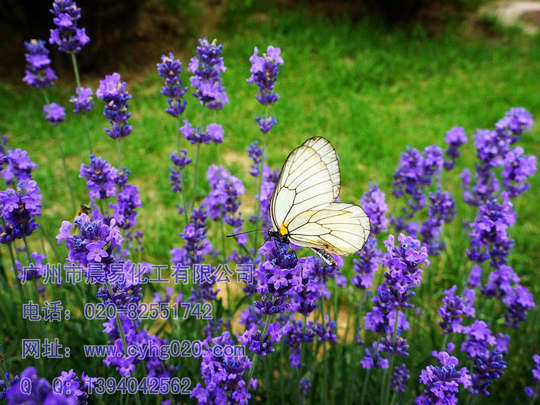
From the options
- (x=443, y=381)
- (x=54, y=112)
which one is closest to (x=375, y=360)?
(x=443, y=381)

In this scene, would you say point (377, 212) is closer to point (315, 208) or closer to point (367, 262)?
point (367, 262)

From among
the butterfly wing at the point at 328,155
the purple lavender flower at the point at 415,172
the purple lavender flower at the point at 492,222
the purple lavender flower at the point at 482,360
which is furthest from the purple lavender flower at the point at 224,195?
the purple lavender flower at the point at 482,360

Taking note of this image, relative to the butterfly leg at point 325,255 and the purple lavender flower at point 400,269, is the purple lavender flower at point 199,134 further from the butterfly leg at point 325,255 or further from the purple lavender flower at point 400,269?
the purple lavender flower at point 400,269

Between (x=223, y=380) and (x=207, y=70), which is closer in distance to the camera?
(x=223, y=380)

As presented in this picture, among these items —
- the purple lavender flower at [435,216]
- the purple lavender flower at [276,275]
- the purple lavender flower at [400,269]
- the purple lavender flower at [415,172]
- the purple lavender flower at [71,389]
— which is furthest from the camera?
the purple lavender flower at [435,216]

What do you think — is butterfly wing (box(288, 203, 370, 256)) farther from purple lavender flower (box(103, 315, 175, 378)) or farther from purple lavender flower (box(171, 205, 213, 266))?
purple lavender flower (box(103, 315, 175, 378))

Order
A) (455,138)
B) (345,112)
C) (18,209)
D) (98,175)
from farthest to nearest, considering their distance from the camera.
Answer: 1. (345,112)
2. (455,138)
3. (98,175)
4. (18,209)

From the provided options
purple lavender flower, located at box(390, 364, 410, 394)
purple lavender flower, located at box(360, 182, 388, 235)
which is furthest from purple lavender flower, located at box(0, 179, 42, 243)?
purple lavender flower, located at box(390, 364, 410, 394)
